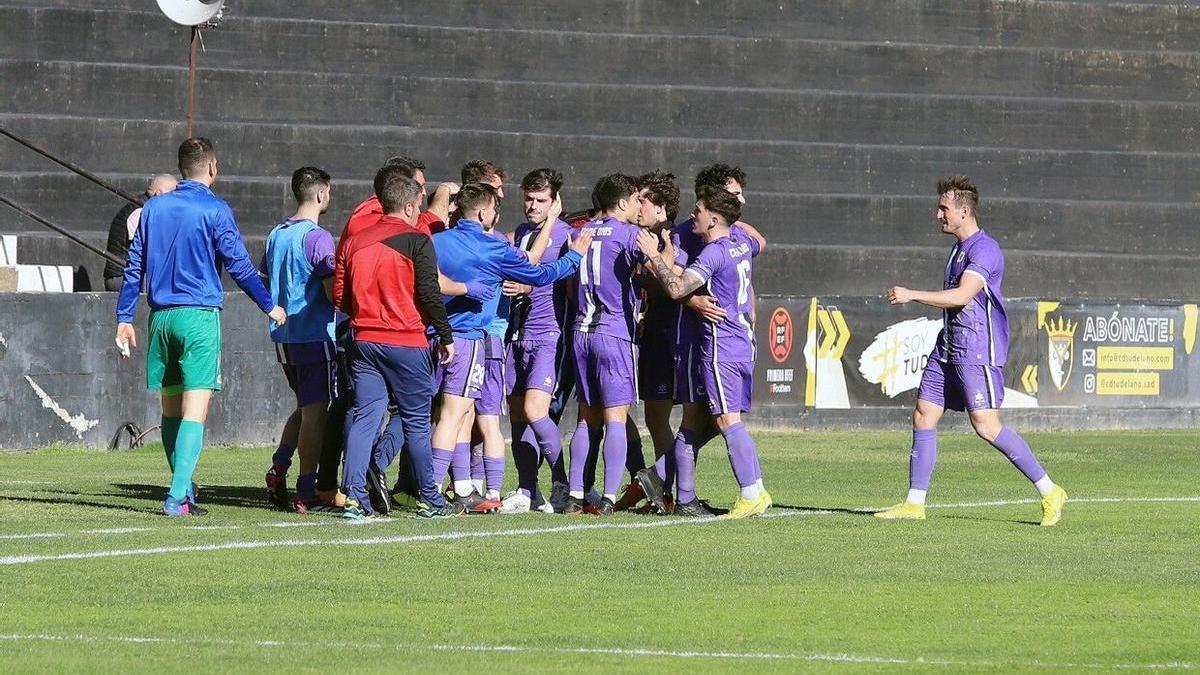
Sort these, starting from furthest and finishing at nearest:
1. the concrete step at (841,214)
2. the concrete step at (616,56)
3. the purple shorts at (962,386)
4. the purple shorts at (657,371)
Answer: the concrete step at (616,56) < the concrete step at (841,214) < the purple shorts at (657,371) < the purple shorts at (962,386)

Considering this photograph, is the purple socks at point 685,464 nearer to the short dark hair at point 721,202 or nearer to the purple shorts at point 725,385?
the purple shorts at point 725,385

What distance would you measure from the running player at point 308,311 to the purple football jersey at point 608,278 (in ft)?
5.14

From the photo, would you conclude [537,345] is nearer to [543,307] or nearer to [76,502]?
[543,307]

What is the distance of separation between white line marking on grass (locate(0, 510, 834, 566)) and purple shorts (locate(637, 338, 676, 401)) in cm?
A: 104

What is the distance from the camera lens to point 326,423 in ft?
39.8

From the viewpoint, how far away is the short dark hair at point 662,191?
11953mm

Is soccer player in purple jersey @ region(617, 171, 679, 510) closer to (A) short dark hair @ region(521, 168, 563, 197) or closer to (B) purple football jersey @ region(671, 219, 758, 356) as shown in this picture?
(B) purple football jersey @ region(671, 219, 758, 356)

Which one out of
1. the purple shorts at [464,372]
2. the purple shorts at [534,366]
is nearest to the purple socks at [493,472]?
the purple shorts at [534,366]

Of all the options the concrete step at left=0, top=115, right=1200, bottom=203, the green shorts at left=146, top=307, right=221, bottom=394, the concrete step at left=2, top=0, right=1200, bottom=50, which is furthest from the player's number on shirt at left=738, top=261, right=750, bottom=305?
the concrete step at left=2, top=0, right=1200, bottom=50

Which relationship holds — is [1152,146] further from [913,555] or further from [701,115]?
[913,555]

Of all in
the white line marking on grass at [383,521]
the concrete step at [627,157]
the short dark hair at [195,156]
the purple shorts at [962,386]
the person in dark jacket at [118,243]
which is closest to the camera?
the white line marking on grass at [383,521]

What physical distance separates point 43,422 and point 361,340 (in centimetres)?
761

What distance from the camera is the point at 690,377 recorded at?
11.8 m

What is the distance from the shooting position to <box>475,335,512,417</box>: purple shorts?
1193cm
